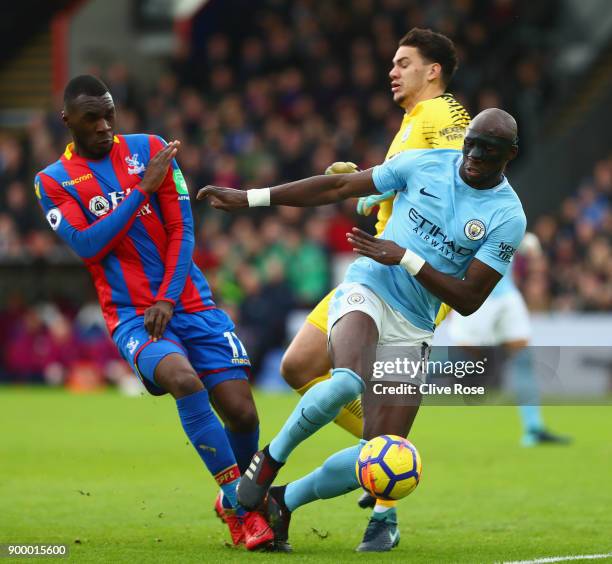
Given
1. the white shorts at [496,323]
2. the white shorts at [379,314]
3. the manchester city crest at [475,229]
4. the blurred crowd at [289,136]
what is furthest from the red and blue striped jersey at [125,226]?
Answer: the blurred crowd at [289,136]

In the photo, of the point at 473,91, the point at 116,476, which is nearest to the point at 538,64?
the point at 473,91

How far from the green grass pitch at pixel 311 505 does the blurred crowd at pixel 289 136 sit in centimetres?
399

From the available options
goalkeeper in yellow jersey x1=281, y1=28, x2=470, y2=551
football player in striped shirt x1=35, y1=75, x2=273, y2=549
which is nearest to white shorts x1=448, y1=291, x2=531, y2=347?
goalkeeper in yellow jersey x1=281, y1=28, x2=470, y2=551

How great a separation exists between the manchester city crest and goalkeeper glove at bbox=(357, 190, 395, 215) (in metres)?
0.56

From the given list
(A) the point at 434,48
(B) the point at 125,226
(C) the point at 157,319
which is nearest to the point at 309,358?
(C) the point at 157,319

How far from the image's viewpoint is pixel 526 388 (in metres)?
12.4

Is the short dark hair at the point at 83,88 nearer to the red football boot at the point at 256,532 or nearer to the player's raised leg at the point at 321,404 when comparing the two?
the player's raised leg at the point at 321,404

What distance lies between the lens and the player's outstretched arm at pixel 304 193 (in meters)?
6.64

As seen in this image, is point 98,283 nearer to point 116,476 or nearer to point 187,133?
point 116,476

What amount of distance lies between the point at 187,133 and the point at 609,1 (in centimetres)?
815

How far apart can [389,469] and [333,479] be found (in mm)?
436

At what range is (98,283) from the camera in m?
7.16

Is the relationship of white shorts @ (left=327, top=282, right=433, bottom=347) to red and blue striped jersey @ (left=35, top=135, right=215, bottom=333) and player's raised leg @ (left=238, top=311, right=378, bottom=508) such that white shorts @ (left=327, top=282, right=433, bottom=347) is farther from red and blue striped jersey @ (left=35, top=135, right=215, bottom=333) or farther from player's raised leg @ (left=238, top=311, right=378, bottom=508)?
red and blue striped jersey @ (left=35, top=135, right=215, bottom=333)

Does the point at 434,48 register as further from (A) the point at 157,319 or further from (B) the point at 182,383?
(B) the point at 182,383
